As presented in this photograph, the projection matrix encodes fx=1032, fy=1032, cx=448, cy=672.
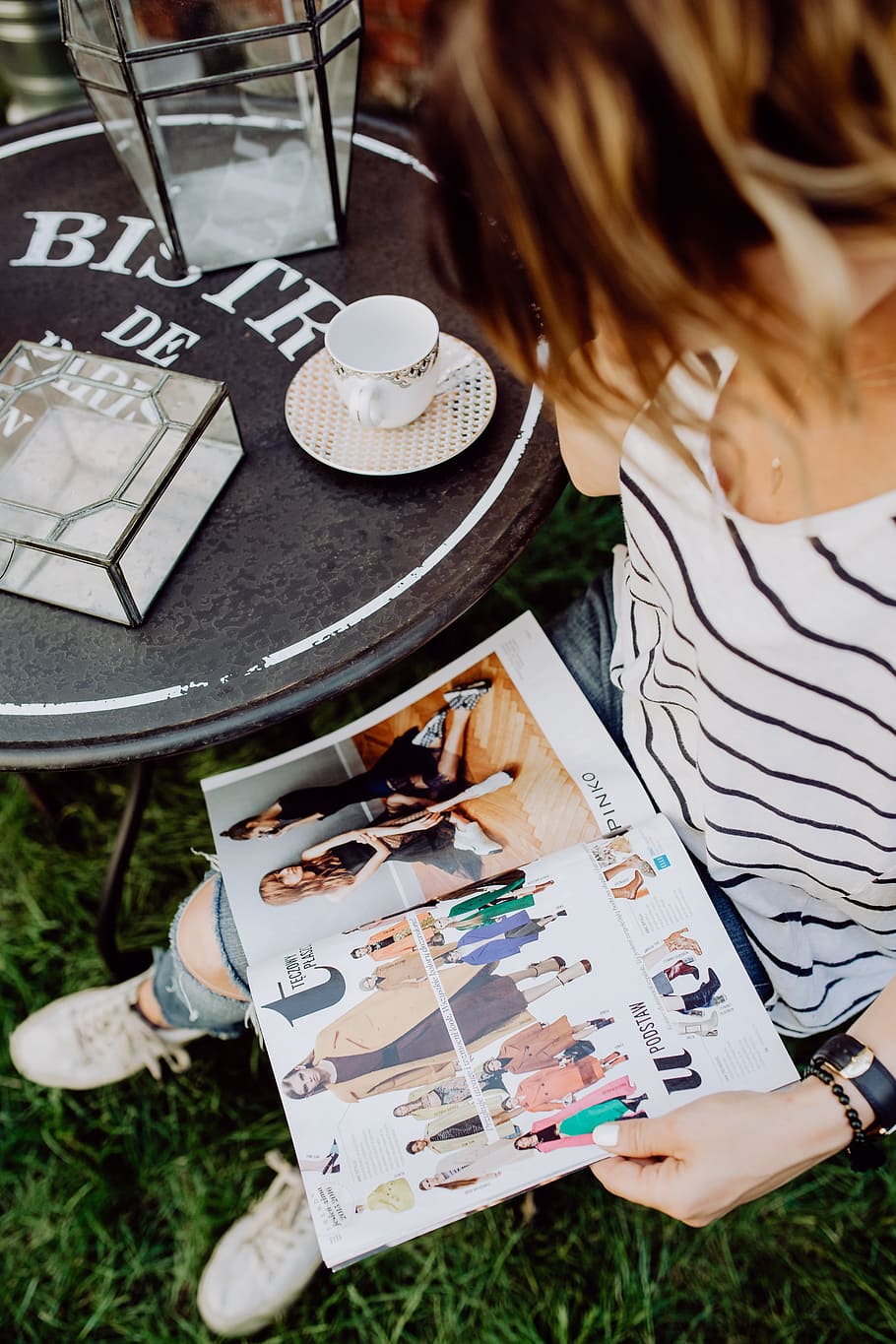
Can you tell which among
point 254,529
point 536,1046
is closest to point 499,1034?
point 536,1046

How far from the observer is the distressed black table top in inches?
34.2

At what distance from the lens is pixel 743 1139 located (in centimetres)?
79

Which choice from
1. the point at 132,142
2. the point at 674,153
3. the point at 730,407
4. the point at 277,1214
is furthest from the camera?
the point at 277,1214

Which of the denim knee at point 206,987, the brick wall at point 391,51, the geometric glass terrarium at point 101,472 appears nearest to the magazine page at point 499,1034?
the denim knee at point 206,987

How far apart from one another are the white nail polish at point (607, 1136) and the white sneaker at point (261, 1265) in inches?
24.1

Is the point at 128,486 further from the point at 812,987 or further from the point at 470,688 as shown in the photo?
the point at 812,987

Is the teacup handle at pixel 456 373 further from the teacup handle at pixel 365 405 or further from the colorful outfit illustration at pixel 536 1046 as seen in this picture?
the colorful outfit illustration at pixel 536 1046

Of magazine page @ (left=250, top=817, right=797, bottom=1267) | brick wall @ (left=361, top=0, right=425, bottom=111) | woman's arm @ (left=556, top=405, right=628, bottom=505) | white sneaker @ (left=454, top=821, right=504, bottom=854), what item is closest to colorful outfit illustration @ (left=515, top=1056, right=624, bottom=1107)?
magazine page @ (left=250, top=817, right=797, bottom=1267)

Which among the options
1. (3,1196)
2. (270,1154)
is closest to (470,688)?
(270,1154)

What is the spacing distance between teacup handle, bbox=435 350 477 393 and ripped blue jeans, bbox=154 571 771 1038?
0.26 meters

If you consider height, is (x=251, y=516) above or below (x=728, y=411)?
below

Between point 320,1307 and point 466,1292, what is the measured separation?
18 cm

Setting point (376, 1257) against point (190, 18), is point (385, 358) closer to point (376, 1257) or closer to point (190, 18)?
point (190, 18)

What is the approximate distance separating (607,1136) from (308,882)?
0.35 meters
